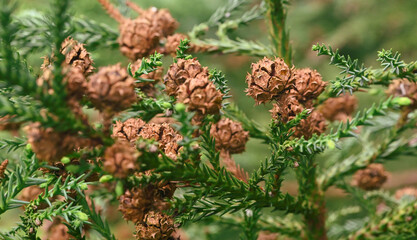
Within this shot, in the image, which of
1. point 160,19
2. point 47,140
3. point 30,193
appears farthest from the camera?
point 160,19

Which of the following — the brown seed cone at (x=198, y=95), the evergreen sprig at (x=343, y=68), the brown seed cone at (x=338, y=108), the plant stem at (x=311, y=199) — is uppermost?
the evergreen sprig at (x=343, y=68)

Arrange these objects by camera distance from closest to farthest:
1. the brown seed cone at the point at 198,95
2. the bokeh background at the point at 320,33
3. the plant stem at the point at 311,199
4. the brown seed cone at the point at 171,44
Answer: the brown seed cone at the point at 198,95 → the plant stem at the point at 311,199 → the brown seed cone at the point at 171,44 → the bokeh background at the point at 320,33

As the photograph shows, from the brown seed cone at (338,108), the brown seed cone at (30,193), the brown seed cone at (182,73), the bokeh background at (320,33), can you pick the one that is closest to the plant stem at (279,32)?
the brown seed cone at (338,108)

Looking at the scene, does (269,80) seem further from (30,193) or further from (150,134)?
(30,193)

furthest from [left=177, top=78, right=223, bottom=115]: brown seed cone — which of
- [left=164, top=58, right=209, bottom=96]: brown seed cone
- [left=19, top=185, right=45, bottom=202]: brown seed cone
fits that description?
[left=19, top=185, right=45, bottom=202]: brown seed cone

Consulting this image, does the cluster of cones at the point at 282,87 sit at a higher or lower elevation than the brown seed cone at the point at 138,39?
lower

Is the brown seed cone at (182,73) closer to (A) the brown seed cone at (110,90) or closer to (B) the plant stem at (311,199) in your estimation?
(A) the brown seed cone at (110,90)

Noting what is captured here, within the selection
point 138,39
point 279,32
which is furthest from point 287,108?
point 138,39
